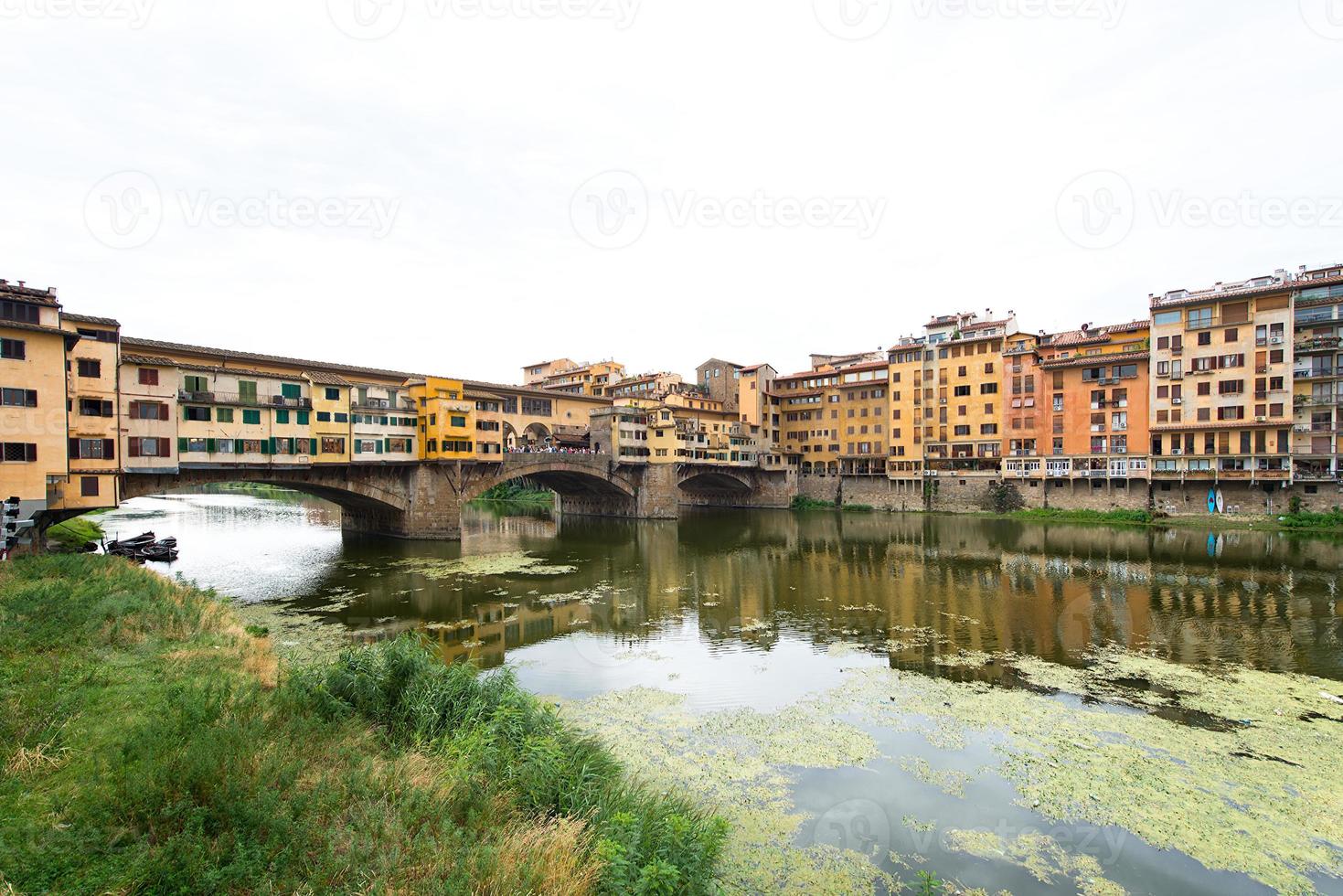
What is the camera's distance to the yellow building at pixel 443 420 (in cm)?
4166

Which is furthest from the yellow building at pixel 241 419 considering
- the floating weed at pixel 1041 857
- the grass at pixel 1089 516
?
the grass at pixel 1089 516

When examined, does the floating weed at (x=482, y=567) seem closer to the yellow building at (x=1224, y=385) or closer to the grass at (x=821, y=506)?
the grass at (x=821, y=506)

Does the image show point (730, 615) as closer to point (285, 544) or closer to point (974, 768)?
point (974, 768)

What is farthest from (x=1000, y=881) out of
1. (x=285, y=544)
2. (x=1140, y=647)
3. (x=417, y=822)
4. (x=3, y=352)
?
(x=285, y=544)

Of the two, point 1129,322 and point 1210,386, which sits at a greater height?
point 1129,322

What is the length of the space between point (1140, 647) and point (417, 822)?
20730 mm

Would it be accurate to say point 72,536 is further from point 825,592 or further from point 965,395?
point 965,395

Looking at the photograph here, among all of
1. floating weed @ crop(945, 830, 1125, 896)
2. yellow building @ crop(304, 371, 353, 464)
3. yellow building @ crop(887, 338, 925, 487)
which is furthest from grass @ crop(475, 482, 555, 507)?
floating weed @ crop(945, 830, 1125, 896)

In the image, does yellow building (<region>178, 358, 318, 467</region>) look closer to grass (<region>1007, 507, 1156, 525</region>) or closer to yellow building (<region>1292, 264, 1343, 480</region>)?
grass (<region>1007, 507, 1156, 525</region>)

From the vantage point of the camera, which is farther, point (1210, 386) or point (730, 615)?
point (1210, 386)

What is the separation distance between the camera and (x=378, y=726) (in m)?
10.3

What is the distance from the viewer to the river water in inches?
387

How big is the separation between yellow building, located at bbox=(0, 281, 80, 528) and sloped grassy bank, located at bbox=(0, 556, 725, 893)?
14.4m

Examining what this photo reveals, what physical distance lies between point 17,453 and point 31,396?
2.02m
